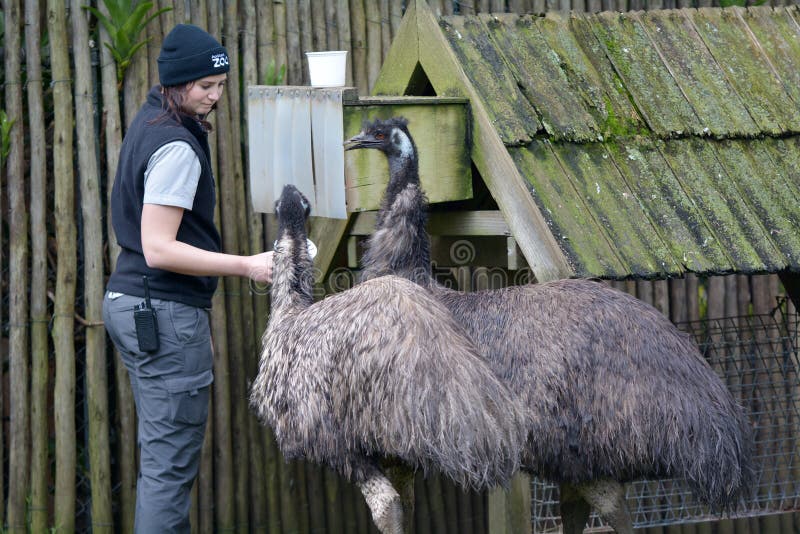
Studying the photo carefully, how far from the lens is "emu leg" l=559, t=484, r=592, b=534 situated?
16.3 ft

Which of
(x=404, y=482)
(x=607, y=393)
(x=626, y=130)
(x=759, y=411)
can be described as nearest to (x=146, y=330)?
(x=404, y=482)

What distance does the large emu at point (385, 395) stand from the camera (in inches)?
150

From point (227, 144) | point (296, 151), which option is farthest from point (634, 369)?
point (227, 144)

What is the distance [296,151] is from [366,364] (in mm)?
1483

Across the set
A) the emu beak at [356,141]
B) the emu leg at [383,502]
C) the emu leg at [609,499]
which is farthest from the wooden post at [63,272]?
the emu leg at [609,499]

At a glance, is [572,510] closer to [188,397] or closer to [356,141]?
[188,397]

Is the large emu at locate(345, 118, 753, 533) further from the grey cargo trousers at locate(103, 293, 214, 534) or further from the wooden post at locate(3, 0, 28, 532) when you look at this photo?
the wooden post at locate(3, 0, 28, 532)

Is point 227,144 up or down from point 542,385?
up

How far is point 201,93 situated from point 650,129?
2029 millimetres

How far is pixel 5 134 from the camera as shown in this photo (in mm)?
5918

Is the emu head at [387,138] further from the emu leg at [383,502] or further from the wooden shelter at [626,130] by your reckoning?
→ the emu leg at [383,502]

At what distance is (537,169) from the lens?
484 cm

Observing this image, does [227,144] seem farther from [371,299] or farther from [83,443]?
[371,299]

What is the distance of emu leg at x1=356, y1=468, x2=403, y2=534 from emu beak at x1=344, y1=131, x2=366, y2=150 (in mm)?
1456
